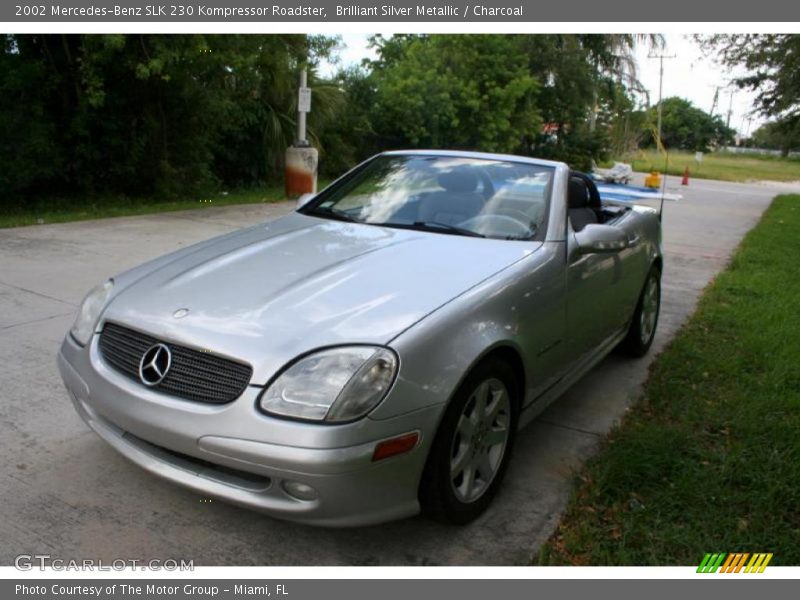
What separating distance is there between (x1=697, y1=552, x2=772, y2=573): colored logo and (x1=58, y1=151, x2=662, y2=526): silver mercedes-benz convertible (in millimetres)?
839

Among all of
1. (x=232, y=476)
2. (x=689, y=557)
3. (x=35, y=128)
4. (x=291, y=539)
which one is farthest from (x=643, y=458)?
(x=35, y=128)

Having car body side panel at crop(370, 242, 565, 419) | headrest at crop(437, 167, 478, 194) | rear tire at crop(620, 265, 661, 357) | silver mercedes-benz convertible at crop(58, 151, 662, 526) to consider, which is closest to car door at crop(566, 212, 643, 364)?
silver mercedes-benz convertible at crop(58, 151, 662, 526)

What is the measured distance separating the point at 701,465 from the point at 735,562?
0.75 meters

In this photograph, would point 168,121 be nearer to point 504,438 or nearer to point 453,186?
point 453,186

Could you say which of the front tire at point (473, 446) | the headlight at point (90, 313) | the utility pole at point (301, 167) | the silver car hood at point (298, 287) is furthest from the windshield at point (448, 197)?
the utility pole at point (301, 167)

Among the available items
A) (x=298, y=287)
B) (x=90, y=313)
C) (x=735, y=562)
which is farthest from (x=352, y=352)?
(x=735, y=562)

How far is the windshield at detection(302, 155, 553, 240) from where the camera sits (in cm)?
370

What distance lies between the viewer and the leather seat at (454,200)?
378 cm

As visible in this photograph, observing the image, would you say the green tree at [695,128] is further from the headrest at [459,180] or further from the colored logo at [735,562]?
the colored logo at [735,562]

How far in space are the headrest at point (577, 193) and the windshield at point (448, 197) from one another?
0.65 metres

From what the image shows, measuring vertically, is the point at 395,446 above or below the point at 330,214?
below

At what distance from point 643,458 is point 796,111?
1186 centimetres

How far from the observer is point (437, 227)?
3.70m

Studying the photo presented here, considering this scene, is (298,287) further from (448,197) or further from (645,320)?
(645,320)
